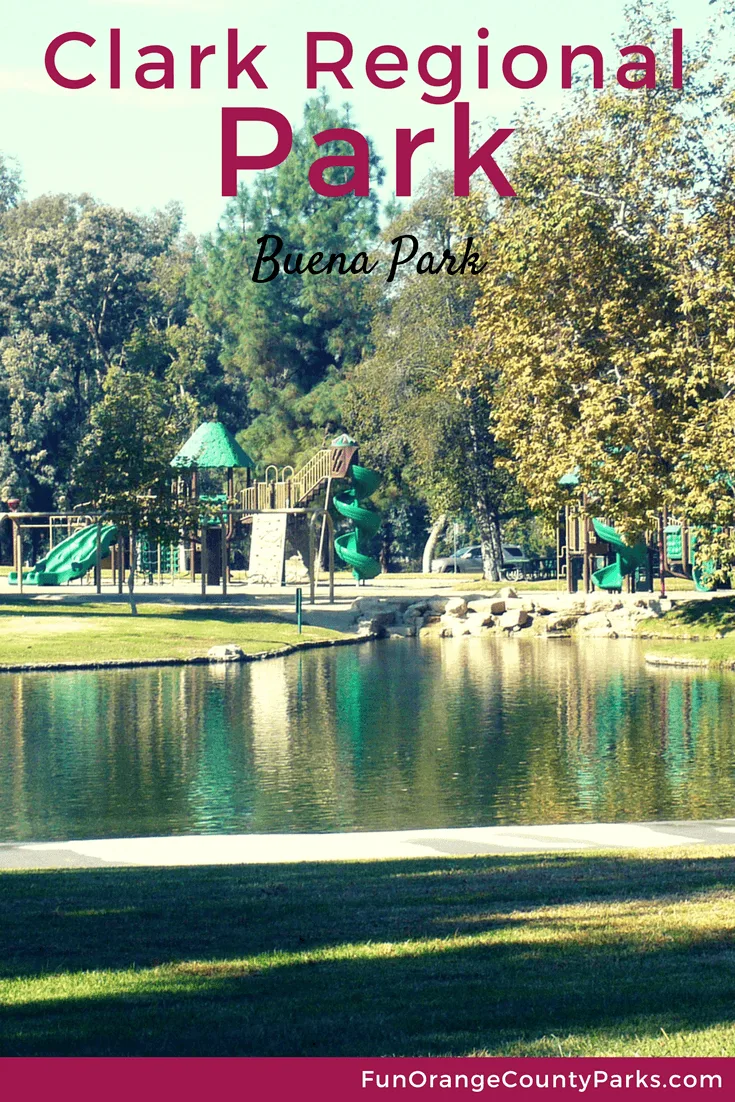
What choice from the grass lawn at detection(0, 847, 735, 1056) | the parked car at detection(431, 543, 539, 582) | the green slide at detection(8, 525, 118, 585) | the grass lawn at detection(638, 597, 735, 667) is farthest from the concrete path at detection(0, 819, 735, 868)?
the parked car at detection(431, 543, 539, 582)

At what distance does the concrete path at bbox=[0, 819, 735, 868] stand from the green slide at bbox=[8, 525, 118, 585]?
37826 millimetres

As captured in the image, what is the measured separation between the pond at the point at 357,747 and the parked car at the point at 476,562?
112 ft

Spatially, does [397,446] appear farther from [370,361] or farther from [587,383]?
[587,383]

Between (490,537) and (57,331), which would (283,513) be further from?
(57,331)

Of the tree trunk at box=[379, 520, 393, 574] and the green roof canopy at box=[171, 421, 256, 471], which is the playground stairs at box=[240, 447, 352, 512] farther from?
the tree trunk at box=[379, 520, 393, 574]

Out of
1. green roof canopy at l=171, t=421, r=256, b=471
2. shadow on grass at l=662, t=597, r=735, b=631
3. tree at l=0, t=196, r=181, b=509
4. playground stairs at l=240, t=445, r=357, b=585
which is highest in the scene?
tree at l=0, t=196, r=181, b=509

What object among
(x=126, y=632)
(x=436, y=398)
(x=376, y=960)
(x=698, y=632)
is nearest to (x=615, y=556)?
(x=436, y=398)

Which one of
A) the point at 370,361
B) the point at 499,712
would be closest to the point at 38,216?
the point at 370,361

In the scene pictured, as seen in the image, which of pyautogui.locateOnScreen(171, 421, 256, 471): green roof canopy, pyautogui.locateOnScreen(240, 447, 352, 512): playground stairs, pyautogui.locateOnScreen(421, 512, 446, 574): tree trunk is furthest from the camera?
pyautogui.locateOnScreen(421, 512, 446, 574): tree trunk

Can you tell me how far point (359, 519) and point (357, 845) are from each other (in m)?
46.2

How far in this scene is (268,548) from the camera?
54.8m

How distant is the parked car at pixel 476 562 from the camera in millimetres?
67625

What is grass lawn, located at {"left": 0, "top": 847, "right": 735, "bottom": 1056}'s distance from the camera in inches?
257

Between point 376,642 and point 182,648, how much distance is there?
7124 mm
